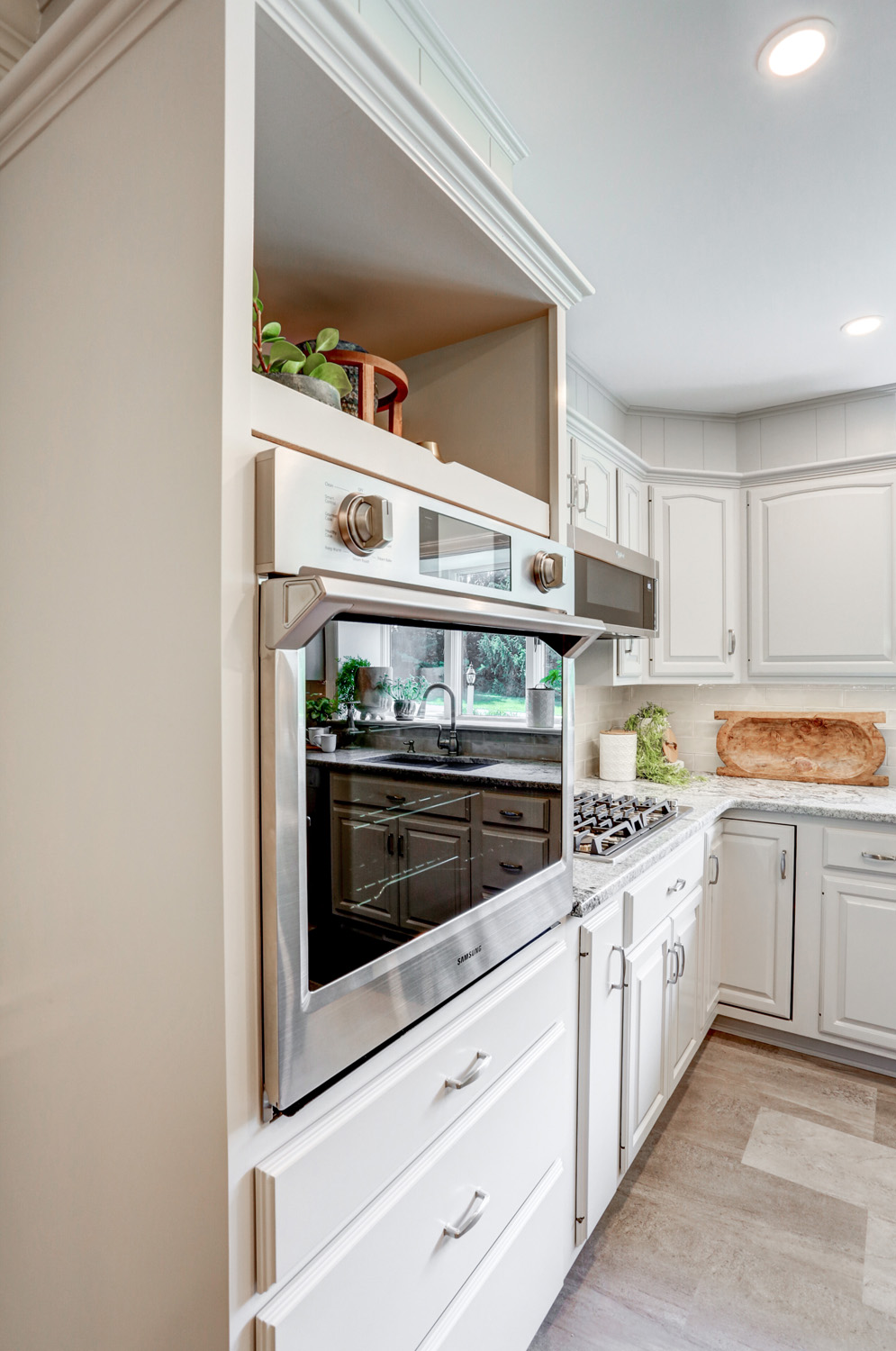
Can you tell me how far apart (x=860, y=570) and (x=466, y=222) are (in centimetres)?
237

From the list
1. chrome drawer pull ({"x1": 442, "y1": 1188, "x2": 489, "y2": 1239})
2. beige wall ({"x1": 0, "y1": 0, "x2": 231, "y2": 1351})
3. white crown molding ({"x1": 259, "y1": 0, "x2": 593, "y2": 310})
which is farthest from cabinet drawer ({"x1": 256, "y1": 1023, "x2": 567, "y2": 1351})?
white crown molding ({"x1": 259, "y1": 0, "x2": 593, "y2": 310})

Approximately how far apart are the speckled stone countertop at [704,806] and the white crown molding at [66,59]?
1.44 meters

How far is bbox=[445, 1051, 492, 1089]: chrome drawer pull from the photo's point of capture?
3.25 ft

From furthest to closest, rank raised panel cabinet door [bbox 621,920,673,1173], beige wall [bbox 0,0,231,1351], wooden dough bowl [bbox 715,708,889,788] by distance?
1. wooden dough bowl [bbox 715,708,889,788]
2. raised panel cabinet door [bbox 621,920,673,1173]
3. beige wall [bbox 0,0,231,1351]

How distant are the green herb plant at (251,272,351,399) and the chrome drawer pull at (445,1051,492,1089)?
96 centimetres

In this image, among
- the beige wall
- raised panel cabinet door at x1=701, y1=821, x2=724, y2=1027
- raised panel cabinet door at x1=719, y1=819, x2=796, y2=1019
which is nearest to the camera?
the beige wall

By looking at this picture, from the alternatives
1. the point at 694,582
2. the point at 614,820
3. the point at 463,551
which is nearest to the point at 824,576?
the point at 694,582

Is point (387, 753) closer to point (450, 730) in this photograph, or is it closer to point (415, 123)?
point (450, 730)

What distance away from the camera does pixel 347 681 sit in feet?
2.64

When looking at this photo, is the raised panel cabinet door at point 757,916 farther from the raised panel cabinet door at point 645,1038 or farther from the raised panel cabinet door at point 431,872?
the raised panel cabinet door at point 431,872

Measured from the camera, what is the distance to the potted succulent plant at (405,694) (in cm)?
87

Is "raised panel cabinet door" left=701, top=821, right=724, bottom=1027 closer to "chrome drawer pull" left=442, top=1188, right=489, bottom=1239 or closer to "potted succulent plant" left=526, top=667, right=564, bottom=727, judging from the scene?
"potted succulent plant" left=526, top=667, right=564, bottom=727

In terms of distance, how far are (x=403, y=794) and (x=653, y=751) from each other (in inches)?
92.4

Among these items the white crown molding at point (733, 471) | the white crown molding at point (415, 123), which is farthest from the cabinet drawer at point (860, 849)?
the white crown molding at point (415, 123)
